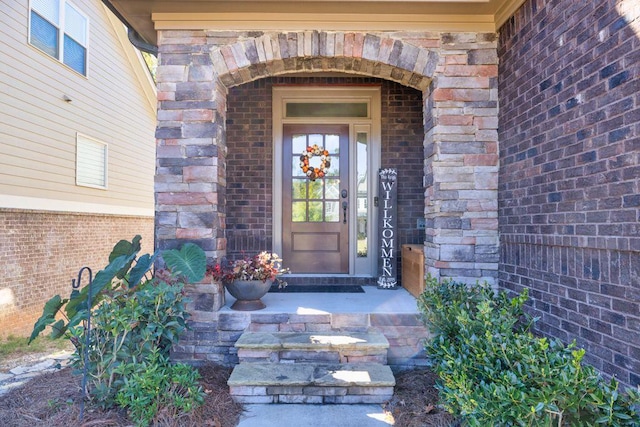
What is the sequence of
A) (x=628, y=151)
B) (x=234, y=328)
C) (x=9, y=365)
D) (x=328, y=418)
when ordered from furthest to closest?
(x=9, y=365)
(x=234, y=328)
(x=328, y=418)
(x=628, y=151)

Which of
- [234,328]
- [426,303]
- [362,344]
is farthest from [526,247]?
[234,328]

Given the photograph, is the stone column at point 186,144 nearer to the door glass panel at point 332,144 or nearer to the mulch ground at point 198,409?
the mulch ground at point 198,409

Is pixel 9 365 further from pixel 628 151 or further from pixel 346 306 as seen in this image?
pixel 628 151

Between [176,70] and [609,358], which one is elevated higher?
[176,70]

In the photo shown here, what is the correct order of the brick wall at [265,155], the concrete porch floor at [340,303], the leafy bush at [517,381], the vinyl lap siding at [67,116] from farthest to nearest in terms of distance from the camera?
the vinyl lap siding at [67,116]
the brick wall at [265,155]
the concrete porch floor at [340,303]
the leafy bush at [517,381]

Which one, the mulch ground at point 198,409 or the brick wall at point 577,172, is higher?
the brick wall at point 577,172

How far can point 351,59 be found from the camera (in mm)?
3295

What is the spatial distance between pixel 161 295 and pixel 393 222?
2674 millimetres

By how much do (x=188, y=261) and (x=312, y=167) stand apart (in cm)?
223

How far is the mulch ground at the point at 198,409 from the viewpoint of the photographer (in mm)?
2391

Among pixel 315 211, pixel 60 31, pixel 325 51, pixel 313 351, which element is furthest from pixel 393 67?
pixel 60 31

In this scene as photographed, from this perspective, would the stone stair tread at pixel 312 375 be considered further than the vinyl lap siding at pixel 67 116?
No

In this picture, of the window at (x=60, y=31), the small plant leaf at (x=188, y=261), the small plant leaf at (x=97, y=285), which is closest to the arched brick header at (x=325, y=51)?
the small plant leaf at (x=188, y=261)

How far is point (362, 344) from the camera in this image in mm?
3004
